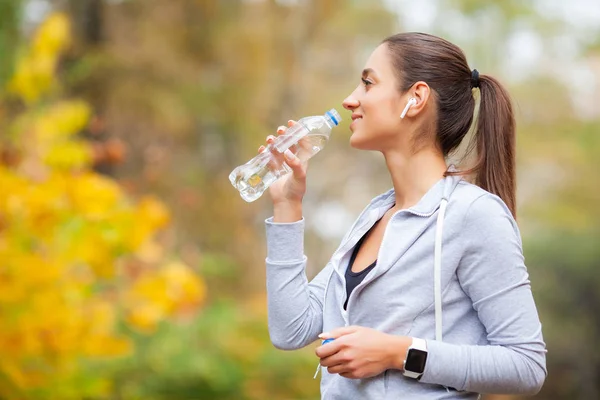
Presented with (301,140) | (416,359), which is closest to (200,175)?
(301,140)

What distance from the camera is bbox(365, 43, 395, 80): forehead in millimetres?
1159

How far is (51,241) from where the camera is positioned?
10.3 ft

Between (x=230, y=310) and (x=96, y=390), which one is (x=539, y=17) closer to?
(x=230, y=310)

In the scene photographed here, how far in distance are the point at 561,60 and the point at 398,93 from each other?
5.09 m

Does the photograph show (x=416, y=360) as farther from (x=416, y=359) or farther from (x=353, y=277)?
(x=353, y=277)

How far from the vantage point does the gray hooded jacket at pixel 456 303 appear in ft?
3.23

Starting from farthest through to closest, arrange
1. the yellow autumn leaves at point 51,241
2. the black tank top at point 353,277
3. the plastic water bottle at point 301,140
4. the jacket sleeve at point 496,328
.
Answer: the yellow autumn leaves at point 51,241 < the plastic water bottle at point 301,140 < the black tank top at point 353,277 < the jacket sleeve at point 496,328

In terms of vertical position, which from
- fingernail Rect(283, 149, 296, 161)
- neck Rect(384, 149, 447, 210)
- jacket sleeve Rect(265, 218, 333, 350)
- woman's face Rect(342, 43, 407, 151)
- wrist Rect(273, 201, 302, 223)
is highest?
woman's face Rect(342, 43, 407, 151)

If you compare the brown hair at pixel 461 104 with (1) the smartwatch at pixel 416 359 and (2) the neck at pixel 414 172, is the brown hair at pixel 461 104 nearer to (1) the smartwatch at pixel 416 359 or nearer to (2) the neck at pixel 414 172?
(2) the neck at pixel 414 172

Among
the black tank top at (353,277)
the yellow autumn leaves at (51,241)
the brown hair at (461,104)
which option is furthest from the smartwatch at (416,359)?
the yellow autumn leaves at (51,241)

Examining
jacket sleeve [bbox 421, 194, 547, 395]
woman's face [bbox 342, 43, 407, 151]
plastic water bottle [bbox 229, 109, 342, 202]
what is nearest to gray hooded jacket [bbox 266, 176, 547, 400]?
jacket sleeve [bbox 421, 194, 547, 395]

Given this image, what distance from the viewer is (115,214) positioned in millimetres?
3330

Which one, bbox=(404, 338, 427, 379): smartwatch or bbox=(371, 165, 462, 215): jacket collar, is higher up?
bbox=(371, 165, 462, 215): jacket collar

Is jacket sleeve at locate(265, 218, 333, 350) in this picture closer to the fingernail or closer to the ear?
the fingernail
